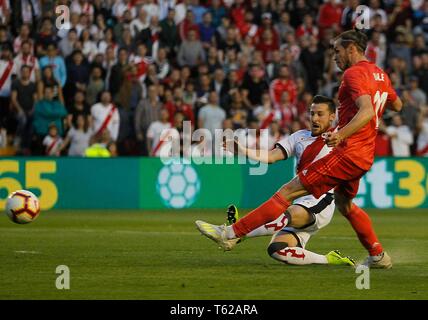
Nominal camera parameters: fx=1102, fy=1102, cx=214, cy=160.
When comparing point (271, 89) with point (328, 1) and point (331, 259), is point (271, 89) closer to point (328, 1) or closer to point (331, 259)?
point (328, 1)

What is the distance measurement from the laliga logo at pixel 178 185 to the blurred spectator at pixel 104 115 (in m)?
2.02

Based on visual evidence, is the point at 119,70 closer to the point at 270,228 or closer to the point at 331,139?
the point at 270,228

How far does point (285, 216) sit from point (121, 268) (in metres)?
1.80

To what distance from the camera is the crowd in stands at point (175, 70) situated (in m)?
22.8

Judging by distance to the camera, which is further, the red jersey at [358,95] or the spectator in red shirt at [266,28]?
the spectator in red shirt at [266,28]

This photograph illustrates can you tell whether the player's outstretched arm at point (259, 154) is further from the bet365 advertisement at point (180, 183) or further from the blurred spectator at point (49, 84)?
the blurred spectator at point (49, 84)

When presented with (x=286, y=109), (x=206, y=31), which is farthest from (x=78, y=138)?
(x=286, y=109)

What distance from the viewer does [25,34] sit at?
2341cm

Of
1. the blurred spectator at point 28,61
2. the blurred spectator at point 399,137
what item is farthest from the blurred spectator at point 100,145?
the blurred spectator at point 399,137

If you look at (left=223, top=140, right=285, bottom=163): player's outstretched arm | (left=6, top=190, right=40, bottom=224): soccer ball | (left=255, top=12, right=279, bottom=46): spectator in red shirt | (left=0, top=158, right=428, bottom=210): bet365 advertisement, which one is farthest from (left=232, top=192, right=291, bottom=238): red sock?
(left=255, top=12, right=279, bottom=46): spectator in red shirt

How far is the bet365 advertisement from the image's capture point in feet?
69.2

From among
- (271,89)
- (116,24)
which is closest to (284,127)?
(271,89)
